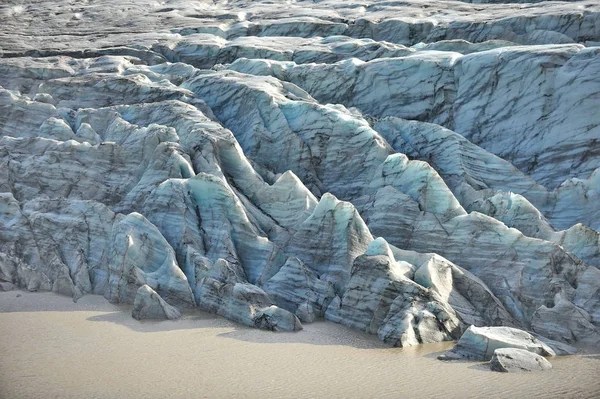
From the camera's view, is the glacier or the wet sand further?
the glacier

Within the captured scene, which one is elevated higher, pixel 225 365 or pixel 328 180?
pixel 225 365

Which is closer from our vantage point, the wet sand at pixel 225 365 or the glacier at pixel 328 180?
the wet sand at pixel 225 365

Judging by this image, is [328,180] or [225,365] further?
[328,180]

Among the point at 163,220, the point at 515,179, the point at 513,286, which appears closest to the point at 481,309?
the point at 513,286
